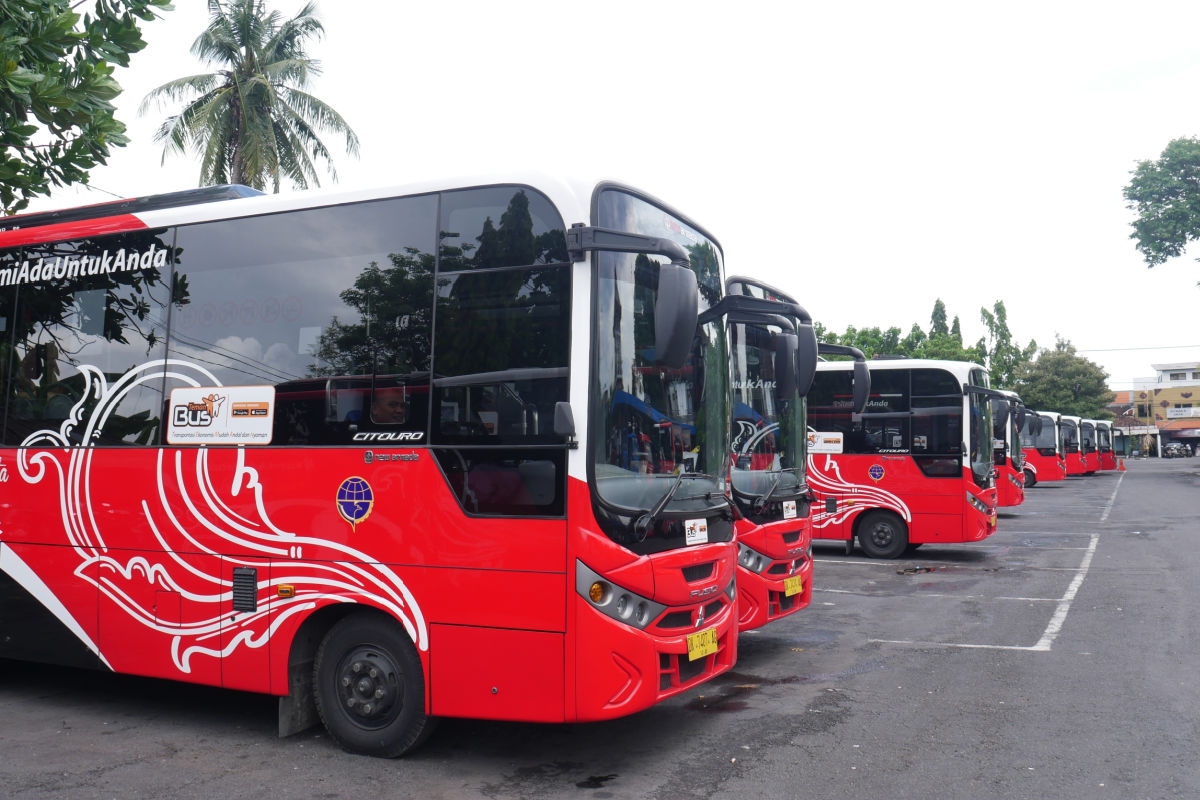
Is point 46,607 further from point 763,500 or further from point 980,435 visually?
point 980,435

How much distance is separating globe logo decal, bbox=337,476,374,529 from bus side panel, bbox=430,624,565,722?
0.79 meters

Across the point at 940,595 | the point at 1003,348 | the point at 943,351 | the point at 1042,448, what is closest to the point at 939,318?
the point at 1003,348

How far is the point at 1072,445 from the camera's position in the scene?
150 feet

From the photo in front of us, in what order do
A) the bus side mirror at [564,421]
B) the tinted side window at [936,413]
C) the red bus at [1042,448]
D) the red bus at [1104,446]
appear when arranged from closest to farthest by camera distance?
the bus side mirror at [564,421]
the tinted side window at [936,413]
the red bus at [1042,448]
the red bus at [1104,446]

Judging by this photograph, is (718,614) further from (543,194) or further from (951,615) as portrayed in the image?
(951,615)

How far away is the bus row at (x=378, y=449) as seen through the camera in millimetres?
5254

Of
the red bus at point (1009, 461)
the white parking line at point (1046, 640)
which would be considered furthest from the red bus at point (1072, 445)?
the white parking line at point (1046, 640)

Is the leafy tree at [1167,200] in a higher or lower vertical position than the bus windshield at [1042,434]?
higher

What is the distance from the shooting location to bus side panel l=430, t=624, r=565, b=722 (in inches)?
204

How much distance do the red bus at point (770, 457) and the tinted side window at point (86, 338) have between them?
4.06 m

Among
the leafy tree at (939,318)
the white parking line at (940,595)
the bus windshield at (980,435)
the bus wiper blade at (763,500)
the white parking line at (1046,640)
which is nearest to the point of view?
the bus wiper blade at (763,500)

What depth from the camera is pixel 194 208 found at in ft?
21.8

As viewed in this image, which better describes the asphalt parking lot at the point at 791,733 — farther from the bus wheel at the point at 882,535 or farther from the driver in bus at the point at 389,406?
the bus wheel at the point at 882,535

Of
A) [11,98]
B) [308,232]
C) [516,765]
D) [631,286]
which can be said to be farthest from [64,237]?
[516,765]
